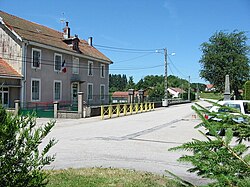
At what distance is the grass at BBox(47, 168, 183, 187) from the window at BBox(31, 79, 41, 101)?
20633 mm

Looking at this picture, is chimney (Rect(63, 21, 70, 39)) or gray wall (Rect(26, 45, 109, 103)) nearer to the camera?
gray wall (Rect(26, 45, 109, 103))

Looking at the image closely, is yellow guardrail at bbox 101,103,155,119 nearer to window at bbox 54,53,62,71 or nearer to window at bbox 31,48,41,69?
window at bbox 54,53,62,71

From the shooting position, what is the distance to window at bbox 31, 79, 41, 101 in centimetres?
2544

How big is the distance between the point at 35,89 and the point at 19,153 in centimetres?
2419

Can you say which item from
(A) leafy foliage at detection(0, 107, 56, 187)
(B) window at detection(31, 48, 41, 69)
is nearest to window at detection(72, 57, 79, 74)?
(B) window at detection(31, 48, 41, 69)

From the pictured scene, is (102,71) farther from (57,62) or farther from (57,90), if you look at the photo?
(57,90)

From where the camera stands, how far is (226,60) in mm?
27250

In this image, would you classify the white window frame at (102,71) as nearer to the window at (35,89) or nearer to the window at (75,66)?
the window at (75,66)

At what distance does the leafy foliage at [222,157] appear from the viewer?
1.59m

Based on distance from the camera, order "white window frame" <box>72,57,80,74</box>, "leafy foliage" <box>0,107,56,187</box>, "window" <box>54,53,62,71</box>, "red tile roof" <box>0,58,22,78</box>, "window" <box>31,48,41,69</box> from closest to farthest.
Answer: "leafy foliage" <box>0,107,56,187</box>, "red tile roof" <box>0,58,22,78</box>, "window" <box>31,48,41,69</box>, "window" <box>54,53,62,71</box>, "white window frame" <box>72,57,80,74</box>

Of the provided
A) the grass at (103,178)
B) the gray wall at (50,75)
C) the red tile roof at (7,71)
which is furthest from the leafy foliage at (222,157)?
the gray wall at (50,75)

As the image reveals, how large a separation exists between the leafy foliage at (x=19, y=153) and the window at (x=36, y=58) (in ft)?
79.1

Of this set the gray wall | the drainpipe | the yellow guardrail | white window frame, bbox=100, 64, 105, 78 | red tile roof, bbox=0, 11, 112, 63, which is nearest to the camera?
the yellow guardrail

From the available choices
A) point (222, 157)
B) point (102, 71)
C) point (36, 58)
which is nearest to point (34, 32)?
point (36, 58)
